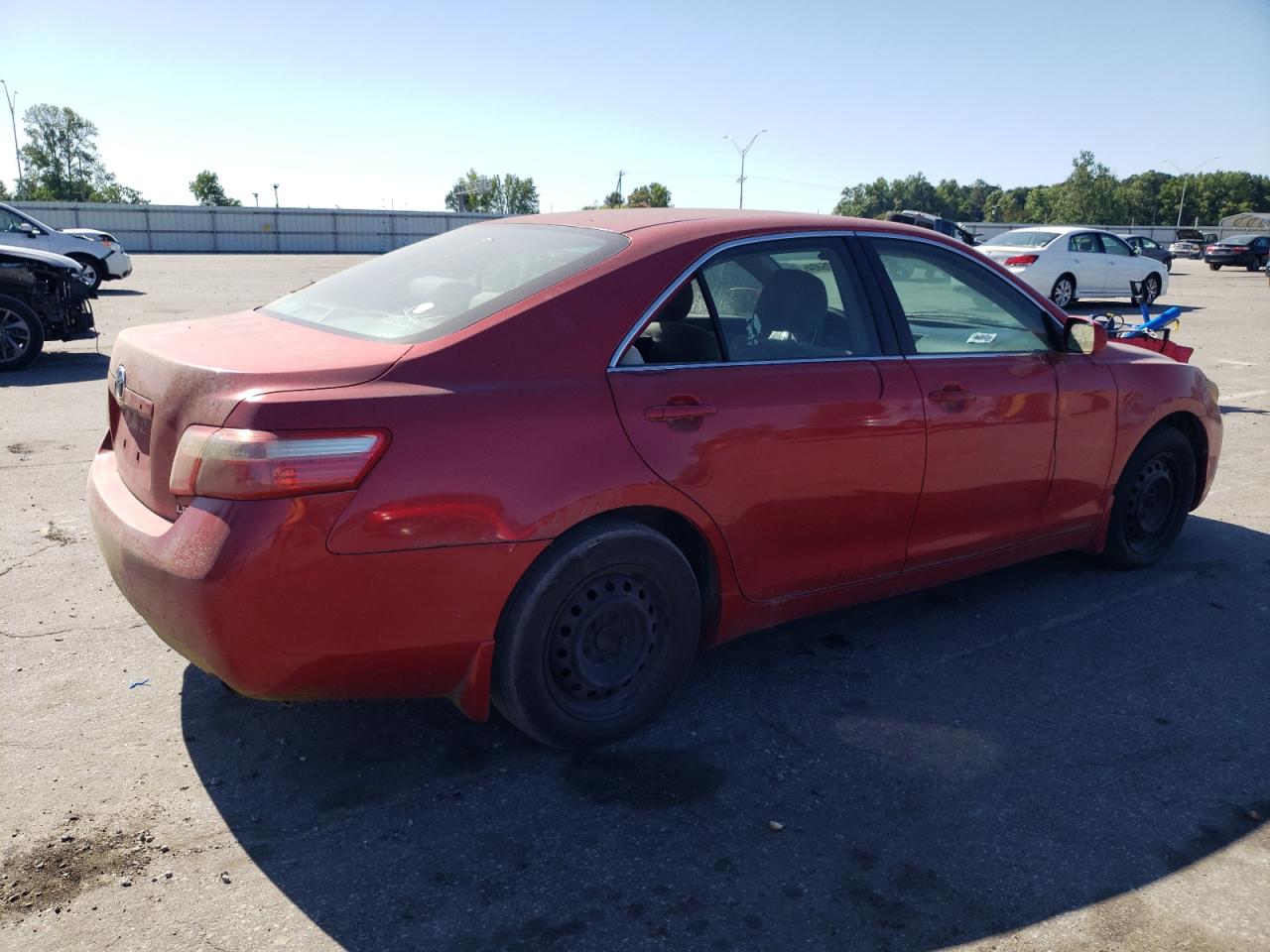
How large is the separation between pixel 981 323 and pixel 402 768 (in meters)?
2.85

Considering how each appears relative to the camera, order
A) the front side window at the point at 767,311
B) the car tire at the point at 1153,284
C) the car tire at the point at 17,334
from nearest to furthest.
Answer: the front side window at the point at 767,311, the car tire at the point at 17,334, the car tire at the point at 1153,284

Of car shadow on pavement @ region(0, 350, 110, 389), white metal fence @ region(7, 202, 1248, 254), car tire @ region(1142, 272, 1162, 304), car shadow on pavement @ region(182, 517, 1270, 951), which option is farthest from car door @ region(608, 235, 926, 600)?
white metal fence @ region(7, 202, 1248, 254)

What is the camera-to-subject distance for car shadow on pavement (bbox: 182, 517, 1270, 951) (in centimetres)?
250

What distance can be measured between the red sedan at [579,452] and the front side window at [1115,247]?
17871 millimetres

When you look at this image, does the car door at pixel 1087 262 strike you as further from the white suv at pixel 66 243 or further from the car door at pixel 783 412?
the car door at pixel 783 412

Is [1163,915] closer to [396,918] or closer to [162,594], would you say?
[396,918]

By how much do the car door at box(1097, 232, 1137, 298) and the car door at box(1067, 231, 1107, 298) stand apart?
16cm

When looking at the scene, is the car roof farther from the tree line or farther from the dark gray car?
the tree line

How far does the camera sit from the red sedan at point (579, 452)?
2.61 m

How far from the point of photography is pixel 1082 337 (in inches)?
171

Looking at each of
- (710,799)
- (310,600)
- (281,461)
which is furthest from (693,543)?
(281,461)

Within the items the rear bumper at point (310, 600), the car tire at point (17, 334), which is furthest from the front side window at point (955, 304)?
the car tire at point (17, 334)

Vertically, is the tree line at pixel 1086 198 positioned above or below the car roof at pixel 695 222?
above

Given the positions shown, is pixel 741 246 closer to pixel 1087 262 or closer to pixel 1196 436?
pixel 1196 436
